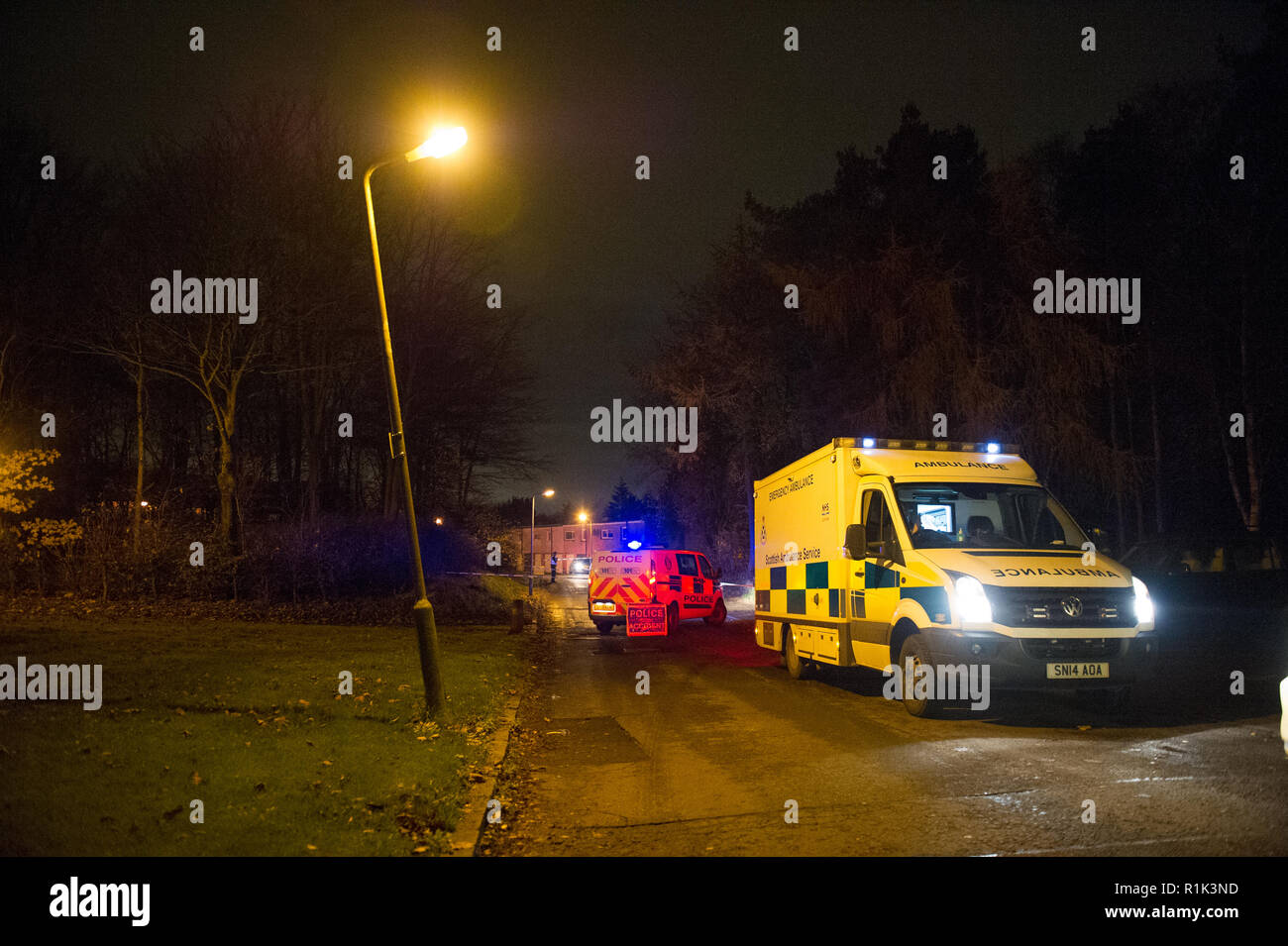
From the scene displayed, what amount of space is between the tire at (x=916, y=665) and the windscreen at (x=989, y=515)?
134 cm

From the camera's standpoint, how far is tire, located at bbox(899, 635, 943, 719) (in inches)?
374

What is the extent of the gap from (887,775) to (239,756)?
5.39m

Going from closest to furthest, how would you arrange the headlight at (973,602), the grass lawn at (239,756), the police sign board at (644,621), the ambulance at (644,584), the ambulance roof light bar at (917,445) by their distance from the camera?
the grass lawn at (239,756)
the headlight at (973,602)
the ambulance roof light bar at (917,445)
the police sign board at (644,621)
the ambulance at (644,584)

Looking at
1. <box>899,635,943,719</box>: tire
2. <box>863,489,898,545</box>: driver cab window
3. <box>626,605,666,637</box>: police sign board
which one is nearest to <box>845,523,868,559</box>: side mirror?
<box>863,489,898,545</box>: driver cab window

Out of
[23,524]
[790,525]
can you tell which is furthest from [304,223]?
[790,525]

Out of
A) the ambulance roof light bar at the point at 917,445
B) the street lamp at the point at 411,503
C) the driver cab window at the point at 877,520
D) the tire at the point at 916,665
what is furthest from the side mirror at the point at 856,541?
the street lamp at the point at 411,503

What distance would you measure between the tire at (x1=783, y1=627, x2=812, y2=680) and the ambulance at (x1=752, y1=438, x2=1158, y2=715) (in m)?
0.04

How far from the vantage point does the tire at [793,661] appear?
45.2 feet

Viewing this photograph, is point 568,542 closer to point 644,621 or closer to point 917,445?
point 644,621

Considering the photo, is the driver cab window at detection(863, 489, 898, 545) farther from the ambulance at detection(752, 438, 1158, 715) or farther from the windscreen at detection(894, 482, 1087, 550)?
the windscreen at detection(894, 482, 1087, 550)

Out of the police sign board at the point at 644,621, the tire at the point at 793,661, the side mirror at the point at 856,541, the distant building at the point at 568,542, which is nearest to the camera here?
the side mirror at the point at 856,541

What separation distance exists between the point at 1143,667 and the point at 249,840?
27.7ft

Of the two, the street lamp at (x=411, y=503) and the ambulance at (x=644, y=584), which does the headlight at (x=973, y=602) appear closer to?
the street lamp at (x=411, y=503)

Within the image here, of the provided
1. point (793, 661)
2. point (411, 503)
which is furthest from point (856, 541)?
point (411, 503)
